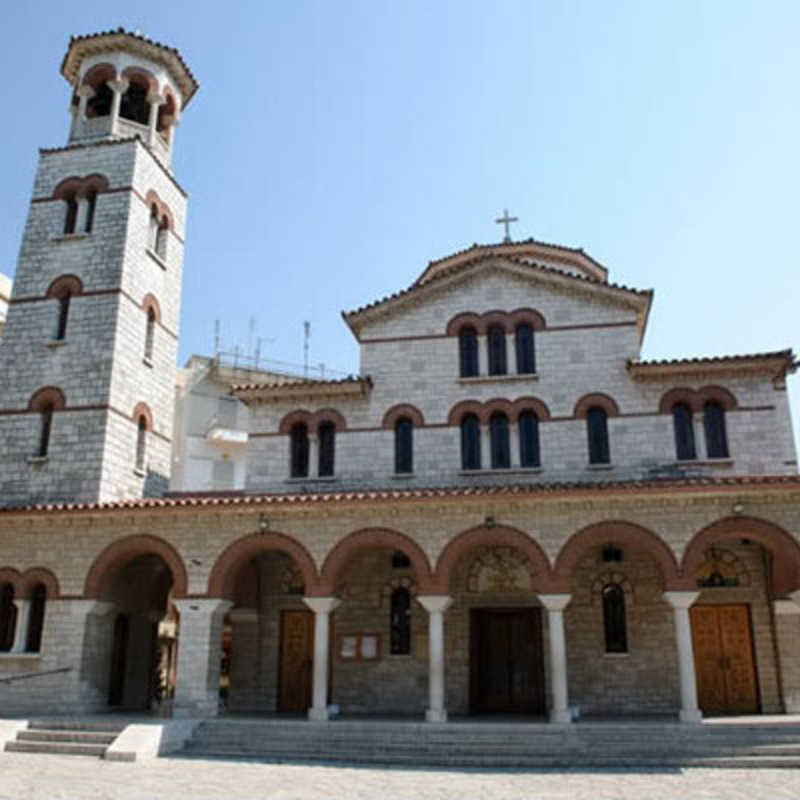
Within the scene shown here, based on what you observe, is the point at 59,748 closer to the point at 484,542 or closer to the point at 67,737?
the point at 67,737

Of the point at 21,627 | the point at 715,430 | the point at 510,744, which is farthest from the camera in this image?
the point at 715,430

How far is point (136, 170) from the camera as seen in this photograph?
21359 mm

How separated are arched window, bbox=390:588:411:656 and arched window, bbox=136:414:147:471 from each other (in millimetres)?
7099

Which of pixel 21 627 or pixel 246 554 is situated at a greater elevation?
pixel 246 554

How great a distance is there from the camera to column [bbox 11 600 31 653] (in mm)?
17237

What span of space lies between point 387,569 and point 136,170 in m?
11.9

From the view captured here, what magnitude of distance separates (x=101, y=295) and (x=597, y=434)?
12.4m

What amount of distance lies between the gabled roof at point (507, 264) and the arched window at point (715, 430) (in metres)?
2.91

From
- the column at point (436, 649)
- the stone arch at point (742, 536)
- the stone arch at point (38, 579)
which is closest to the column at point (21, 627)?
the stone arch at point (38, 579)

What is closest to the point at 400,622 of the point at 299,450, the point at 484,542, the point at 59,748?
the point at 484,542

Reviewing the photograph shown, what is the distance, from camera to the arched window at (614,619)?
17.9 metres

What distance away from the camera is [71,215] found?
71.2 ft

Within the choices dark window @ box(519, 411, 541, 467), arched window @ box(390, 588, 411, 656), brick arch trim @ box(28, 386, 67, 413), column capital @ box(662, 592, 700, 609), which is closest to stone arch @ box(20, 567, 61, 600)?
brick arch trim @ box(28, 386, 67, 413)

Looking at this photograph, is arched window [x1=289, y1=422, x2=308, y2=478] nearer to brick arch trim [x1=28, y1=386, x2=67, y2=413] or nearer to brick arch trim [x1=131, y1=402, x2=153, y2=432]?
brick arch trim [x1=131, y1=402, x2=153, y2=432]
